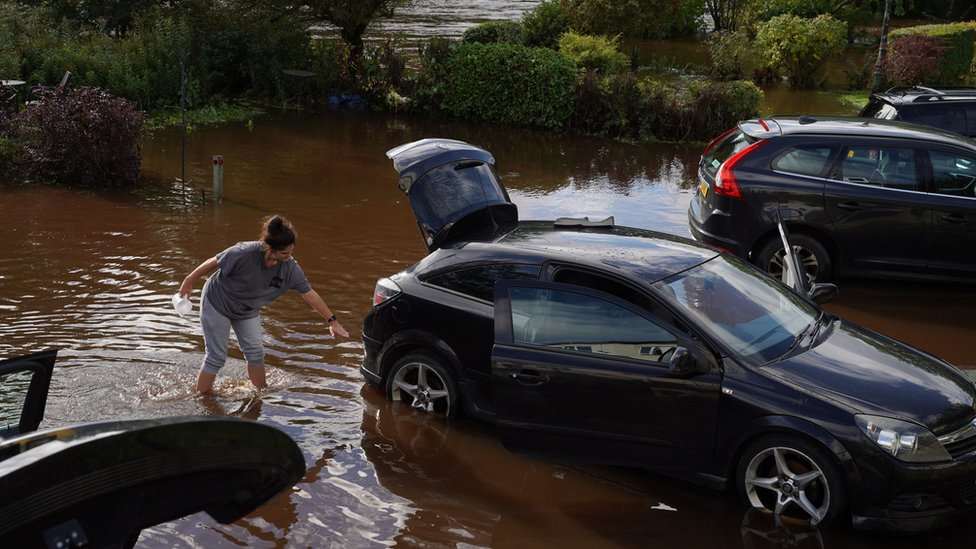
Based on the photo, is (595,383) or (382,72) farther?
(382,72)

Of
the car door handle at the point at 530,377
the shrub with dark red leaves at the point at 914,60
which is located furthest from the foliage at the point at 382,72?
the car door handle at the point at 530,377

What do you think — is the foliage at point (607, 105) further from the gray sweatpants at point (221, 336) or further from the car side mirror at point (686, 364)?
the car side mirror at point (686, 364)

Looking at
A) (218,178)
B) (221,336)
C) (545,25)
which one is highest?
(545,25)

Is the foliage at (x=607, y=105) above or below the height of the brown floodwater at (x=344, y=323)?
above

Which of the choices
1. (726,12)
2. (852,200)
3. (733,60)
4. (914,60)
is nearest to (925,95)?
(852,200)

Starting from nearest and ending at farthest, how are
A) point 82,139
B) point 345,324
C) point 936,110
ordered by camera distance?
point 345,324 < point 936,110 < point 82,139

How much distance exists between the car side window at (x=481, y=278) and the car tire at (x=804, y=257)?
4.22 metres

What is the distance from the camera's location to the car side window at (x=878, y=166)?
10.2 metres

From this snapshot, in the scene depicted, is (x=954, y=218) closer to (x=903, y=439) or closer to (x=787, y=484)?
(x=903, y=439)

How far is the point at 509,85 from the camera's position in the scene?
60.2 feet

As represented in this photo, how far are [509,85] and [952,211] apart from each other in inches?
380

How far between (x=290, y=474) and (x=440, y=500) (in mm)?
3618

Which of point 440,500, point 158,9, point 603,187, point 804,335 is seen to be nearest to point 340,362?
point 440,500

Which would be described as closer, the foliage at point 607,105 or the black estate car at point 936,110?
the black estate car at point 936,110
